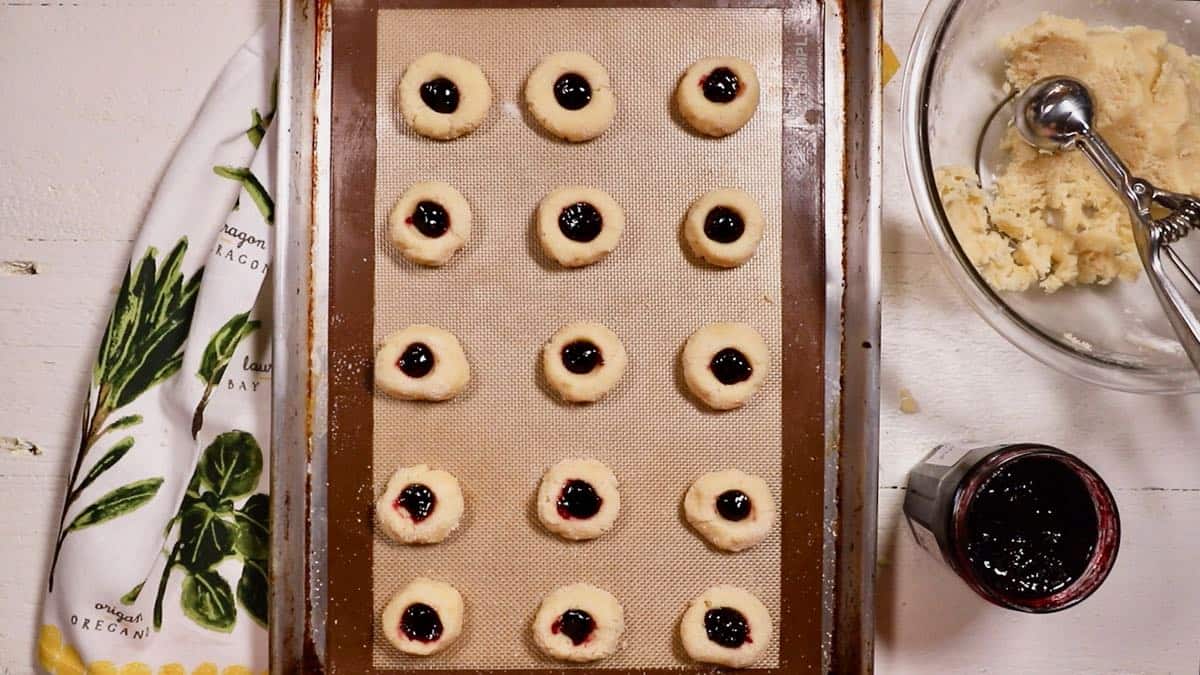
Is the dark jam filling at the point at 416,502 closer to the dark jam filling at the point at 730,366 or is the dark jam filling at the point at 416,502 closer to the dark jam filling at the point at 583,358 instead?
the dark jam filling at the point at 583,358

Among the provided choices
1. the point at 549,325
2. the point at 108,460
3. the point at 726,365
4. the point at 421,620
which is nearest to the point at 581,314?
the point at 549,325

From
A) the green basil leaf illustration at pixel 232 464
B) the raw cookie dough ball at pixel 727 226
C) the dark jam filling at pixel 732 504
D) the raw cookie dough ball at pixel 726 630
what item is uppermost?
the raw cookie dough ball at pixel 727 226

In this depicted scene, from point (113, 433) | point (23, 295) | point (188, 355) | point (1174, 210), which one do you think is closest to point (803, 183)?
point (1174, 210)

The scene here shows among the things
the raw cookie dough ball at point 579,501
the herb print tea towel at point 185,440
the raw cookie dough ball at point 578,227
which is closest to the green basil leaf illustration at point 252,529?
the herb print tea towel at point 185,440

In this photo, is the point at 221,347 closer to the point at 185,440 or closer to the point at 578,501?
the point at 185,440

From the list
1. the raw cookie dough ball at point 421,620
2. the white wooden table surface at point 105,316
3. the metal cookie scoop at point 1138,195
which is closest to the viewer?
the metal cookie scoop at point 1138,195

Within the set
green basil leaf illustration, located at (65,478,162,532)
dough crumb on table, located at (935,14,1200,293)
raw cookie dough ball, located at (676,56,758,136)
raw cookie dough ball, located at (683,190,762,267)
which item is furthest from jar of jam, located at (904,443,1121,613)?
A: green basil leaf illustration, located at (65,478,162,532)
